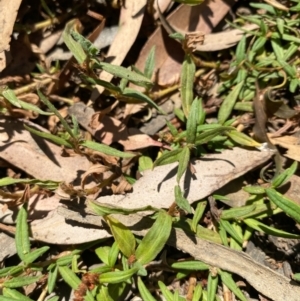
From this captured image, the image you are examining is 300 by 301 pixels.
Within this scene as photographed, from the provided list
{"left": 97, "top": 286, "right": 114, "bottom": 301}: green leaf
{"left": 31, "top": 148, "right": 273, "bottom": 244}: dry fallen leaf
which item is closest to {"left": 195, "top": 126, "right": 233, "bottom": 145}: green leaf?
{"left": 31, "top": 148, "right": 273, "bottom": 244}: dry fallen leaf

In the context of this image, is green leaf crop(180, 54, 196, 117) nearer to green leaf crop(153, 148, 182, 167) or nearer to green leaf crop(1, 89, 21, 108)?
green leaf crop(153, 148, 182, 167)

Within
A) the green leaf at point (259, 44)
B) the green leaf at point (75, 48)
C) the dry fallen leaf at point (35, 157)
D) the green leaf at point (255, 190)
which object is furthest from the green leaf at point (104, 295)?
the green leaf at point (259, 44)

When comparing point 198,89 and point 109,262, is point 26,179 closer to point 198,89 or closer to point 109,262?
point 109,262

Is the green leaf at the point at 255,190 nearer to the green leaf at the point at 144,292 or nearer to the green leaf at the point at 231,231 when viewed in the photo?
the green leaf at the point at 231,231

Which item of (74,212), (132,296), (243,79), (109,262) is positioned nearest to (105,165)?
(74,212)

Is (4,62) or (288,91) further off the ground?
(4,62)

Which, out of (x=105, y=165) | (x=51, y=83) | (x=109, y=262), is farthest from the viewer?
(x=51, y=83)

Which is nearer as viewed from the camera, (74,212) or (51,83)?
(74,212)
